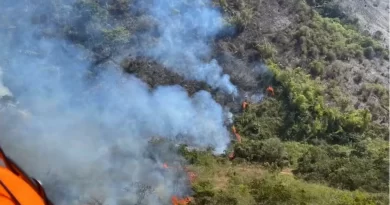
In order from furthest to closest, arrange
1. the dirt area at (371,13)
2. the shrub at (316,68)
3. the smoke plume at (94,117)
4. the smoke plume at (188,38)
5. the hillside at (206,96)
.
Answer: the dirt area at (371,13), the shrub at (316,68), the smoke plume at (188,38), the hillside at (206,96), the smoke plume at (94,117)

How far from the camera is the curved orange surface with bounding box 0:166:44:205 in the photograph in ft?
17.0

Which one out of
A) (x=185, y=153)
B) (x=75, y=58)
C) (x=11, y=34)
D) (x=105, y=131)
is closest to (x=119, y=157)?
(x=105, y=131)

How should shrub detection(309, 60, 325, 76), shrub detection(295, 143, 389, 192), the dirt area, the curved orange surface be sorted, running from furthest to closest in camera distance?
the dirt area
shrub detection(309, 60, 325, 76)
shrub detection(295, 143, 389, 192)
the curved orange surface

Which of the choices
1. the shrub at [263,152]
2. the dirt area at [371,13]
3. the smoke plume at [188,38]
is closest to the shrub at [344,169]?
the shrub at [263,152]

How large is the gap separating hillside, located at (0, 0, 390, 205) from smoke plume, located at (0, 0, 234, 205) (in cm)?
4

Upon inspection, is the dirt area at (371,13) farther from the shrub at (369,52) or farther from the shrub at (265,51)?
the shrub at (265,51)

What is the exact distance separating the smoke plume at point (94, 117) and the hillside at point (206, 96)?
0.04 m

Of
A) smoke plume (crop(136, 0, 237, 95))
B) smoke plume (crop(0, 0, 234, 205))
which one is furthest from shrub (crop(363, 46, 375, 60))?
smoke plume (crop(0, 0, 234, 205))

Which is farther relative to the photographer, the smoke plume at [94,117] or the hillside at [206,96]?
the hillside at [206,96]

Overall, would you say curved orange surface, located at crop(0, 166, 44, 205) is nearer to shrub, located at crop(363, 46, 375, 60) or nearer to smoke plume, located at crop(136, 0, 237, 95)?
smoke plume, located at crop(136, 0, 237, 95)

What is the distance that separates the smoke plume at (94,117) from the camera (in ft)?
28.4

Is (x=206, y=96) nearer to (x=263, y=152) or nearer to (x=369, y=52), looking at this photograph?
(x=263, y=152)

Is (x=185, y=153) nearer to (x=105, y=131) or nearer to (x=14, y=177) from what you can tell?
(x=105, y=131)

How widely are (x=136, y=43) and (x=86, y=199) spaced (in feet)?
29.6
